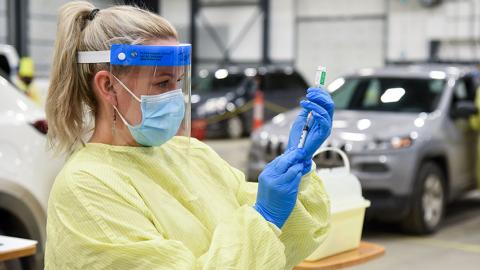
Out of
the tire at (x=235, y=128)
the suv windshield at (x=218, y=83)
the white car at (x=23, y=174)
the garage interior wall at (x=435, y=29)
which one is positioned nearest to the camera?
the white car at (x=23, y=174)

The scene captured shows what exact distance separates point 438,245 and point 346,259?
3.97 m

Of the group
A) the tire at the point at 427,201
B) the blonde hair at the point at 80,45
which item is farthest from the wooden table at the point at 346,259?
the tire at the point at 427,201

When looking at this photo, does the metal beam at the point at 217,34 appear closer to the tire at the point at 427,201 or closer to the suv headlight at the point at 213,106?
the suv headlight at the point at 213,106

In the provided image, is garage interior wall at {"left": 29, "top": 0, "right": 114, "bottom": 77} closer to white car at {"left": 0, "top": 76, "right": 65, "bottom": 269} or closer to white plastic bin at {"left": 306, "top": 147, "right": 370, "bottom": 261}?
white car at {"left": 0, "top": 76, "right": 65, "bottom": 269}

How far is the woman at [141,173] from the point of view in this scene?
6.71 feet

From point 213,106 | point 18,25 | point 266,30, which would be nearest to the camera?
point 213,106

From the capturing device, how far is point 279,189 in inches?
84.8

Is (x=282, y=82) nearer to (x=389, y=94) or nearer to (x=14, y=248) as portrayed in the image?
(x=389, y=94)

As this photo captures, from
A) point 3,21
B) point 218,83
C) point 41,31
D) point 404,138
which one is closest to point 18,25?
point 3,21

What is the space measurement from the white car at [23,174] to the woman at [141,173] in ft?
7.69

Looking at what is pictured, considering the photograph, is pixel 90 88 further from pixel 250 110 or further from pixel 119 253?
pixel 250 110

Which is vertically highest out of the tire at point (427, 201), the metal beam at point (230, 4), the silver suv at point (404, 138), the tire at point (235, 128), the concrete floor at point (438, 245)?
the metal beam at point (230, 4)

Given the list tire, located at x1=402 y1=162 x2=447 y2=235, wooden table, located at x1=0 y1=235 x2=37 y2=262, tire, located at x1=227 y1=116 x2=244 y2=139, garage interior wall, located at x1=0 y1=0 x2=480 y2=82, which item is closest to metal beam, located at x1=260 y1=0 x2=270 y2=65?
garage interior wall, located at x1=0 y1=0 x2=480 y2=82

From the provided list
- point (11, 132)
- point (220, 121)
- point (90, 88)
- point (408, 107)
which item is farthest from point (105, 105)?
point (220, 121)
